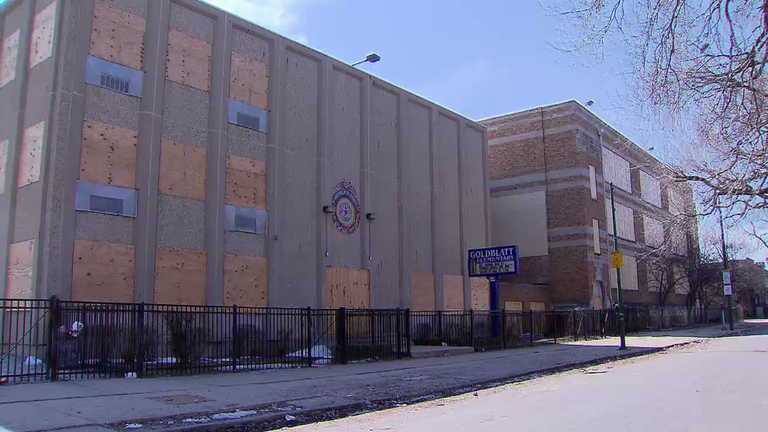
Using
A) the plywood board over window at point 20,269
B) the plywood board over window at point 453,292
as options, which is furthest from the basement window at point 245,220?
the plywood board over window at point 453,292

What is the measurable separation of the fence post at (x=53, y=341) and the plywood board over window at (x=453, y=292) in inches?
821

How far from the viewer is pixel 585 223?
133 feet

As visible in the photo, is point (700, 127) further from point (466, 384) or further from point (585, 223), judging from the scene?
point (585, 223)

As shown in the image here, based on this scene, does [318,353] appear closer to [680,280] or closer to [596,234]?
[596,234]

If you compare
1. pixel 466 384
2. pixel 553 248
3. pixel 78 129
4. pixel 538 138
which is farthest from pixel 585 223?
pixel 78 129

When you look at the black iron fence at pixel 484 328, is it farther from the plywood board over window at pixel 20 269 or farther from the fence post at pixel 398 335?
the plywood board over window at pixel 20 269

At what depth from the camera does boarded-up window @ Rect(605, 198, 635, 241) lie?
4550 cm

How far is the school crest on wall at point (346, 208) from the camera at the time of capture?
25.9m

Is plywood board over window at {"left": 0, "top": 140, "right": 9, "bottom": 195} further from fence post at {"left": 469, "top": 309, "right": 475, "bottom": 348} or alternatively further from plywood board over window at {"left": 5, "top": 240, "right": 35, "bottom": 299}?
fence post at {"left": 469, "top": 309, "right": 475, "bottom": 348}

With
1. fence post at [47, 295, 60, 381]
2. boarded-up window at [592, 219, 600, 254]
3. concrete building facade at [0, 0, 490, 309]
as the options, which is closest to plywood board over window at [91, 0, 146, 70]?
concrete building facade at [0, 0, 490, 309]

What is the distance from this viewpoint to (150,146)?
64.4 feet

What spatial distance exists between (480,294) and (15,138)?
2353 cm

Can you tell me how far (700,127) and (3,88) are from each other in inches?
816

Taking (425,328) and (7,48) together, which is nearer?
(7,48)
